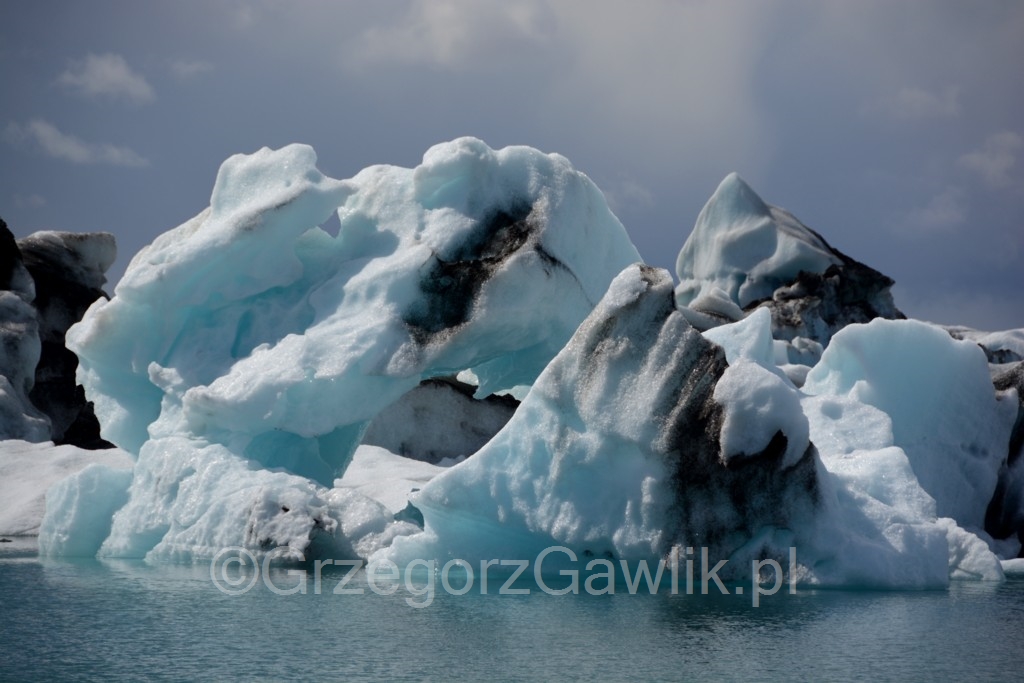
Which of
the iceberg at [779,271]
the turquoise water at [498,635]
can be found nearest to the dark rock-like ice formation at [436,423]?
the iceberg at [779,271]

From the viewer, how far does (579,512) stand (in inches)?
311

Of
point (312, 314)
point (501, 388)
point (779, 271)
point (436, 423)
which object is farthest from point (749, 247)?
point (312, 314)

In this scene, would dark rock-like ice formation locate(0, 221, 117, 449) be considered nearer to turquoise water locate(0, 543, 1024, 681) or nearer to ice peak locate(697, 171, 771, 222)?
ice peak locate(697, 171, 771, 222)

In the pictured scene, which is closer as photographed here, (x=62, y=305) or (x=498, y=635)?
(x=498, y=635)

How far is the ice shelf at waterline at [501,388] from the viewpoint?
771 cm

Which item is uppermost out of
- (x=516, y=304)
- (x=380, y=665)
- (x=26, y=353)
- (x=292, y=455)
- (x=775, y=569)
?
(x=26, y=353)

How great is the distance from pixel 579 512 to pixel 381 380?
3027 mm

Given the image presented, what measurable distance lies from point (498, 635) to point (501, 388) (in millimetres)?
6016

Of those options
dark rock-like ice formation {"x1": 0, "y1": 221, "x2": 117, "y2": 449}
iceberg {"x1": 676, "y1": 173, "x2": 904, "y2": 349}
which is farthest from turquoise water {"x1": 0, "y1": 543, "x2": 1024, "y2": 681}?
iceberg {"x1": 676, "y1": 173, "x2": 904, "y2": 349}

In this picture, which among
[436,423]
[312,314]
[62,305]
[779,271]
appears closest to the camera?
[312,314]

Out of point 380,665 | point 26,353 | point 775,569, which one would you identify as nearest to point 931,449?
point 775,569

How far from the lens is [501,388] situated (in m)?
11.8

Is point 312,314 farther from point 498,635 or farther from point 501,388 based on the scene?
point 498,635

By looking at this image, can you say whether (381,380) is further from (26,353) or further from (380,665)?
(26,353)
